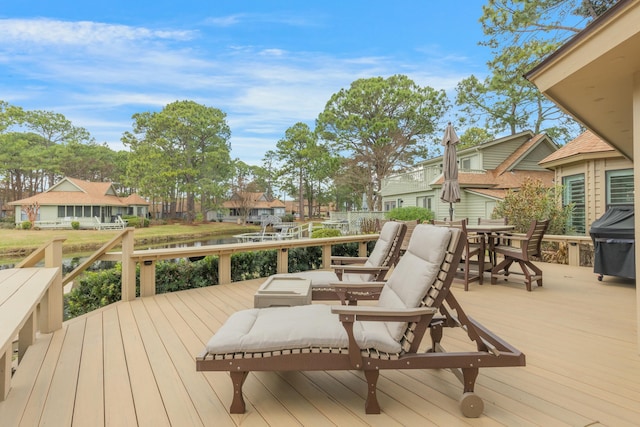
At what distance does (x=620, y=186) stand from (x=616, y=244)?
4.07 m

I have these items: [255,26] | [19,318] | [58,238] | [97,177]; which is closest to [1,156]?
[97,177]

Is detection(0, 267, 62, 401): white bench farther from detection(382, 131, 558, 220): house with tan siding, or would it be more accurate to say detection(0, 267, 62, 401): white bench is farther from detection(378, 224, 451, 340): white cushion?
detection(382, 131, 558, 220): house with tan siding

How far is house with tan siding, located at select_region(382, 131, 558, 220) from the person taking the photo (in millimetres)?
14852

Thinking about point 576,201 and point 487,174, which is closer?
point 576,201

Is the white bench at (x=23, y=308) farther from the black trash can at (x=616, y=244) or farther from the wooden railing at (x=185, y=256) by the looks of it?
the black trash can at (x=616, y=244)

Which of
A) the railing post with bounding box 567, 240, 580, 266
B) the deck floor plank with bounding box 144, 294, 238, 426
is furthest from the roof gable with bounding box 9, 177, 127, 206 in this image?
the railing post with bounding box 567, 240, 580, 266

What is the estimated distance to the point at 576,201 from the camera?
9141 mm

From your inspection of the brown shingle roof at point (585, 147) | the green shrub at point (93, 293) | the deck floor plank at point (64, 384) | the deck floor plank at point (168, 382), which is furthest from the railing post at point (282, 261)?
the brown shingle roof at point (585, 147)

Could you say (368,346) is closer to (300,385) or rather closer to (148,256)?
(300,385)

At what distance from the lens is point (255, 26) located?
1639cm

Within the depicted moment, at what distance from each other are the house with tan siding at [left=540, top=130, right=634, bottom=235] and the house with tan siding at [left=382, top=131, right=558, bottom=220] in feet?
13.5

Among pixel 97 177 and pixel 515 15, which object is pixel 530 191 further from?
pixel 97 177

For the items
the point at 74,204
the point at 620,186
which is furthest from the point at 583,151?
the point at 74,204

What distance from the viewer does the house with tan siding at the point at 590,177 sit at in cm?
790
